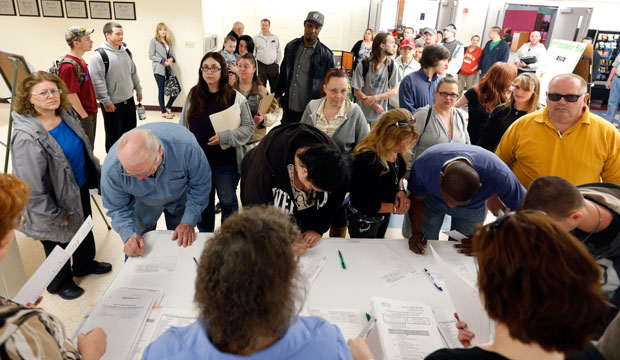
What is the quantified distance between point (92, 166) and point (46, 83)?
574 millimetres

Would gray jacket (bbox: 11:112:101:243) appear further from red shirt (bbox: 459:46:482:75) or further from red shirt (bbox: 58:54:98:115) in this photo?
red shirt (bbox: 459:46:482:75)

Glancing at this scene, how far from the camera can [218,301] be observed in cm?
81

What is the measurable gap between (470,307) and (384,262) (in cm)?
57

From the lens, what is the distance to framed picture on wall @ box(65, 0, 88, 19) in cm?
616

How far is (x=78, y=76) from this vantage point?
11.5 ft

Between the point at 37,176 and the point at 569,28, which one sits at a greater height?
the point at 569,28

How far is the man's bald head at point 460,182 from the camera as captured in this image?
1.74 meters

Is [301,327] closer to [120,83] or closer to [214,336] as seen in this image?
[214,336]

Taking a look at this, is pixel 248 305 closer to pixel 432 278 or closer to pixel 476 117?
pixel 432 278

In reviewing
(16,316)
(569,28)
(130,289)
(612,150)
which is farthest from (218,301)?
(569,28)

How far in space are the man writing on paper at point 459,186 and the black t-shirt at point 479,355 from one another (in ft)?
2.94

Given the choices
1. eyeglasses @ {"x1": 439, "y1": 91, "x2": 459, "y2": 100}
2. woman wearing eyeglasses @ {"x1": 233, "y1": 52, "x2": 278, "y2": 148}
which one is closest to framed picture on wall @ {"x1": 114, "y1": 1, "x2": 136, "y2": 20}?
woman wearing eyeglasses @ {"x1": 233, "y1": 52, "x2": 278, "y2": 148}

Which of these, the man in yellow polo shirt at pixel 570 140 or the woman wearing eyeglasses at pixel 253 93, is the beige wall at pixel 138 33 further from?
the man in yellow polo shirt at pixel 570 140

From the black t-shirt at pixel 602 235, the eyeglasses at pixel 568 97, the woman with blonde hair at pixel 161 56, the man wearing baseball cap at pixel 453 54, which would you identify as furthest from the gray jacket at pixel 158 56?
the black t-shirt at pixel 602 235
